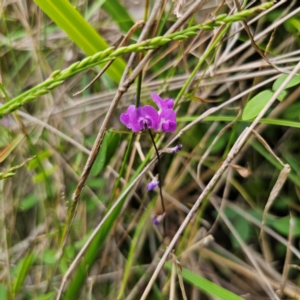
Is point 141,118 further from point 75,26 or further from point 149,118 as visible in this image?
point 75,26

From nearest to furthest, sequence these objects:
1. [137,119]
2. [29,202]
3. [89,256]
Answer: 1. [137,119]
2. [89,256]
3. [29,202]

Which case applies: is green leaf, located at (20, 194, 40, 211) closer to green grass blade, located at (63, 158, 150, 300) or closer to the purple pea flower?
green grass blade, located at (63, 158, 150, 300)

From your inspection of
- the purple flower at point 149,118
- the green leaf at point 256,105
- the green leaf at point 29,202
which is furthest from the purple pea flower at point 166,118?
the green leaf at point 29,202

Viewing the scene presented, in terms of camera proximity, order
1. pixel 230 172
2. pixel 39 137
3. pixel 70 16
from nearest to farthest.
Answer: pixel 70 16, pixel 230 172, pixel 39 137

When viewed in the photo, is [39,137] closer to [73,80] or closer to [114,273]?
[73,80]

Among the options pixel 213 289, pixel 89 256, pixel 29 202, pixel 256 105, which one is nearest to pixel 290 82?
pixel 256 105

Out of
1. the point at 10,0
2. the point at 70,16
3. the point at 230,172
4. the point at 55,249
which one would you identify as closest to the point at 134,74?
the point at 70,16

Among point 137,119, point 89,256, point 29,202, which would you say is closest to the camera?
point 137,119
